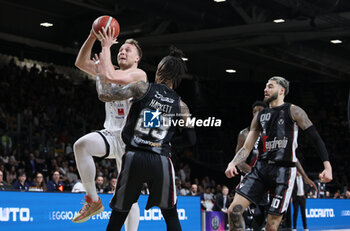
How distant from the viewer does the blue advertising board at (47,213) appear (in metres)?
8.65

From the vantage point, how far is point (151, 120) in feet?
15.3

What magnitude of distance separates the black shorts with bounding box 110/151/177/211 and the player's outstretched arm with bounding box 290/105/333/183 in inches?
67.6

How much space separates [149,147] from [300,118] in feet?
7.00

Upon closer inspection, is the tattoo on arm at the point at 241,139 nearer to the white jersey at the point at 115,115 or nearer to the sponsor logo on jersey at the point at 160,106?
the white jersey at the point at 115,115

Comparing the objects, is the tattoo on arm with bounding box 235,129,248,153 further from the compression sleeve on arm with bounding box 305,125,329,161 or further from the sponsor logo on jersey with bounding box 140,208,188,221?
the compression sleeve on arm with bounding box 305,125,329,161

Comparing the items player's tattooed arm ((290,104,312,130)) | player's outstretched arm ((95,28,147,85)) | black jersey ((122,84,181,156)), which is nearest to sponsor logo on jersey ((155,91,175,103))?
black jersey ((122,84,181,156))

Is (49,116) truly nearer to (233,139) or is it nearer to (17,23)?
(17,23)

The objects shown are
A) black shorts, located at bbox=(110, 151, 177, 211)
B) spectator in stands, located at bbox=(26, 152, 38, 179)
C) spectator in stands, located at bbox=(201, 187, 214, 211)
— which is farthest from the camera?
spectator in stands, located at bbox=(201, 187, 214, 211)

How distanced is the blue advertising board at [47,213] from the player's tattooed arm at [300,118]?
15.0 feet

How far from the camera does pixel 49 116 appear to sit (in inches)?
782

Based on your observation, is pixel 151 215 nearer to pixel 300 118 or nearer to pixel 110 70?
pixel 300 118

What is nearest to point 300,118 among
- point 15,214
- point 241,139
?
point 241,139

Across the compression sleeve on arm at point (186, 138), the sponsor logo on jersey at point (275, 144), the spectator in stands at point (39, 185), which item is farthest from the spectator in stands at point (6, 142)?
the compression sleeve on arm at point (186, 138)

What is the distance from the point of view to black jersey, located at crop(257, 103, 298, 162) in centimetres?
628
